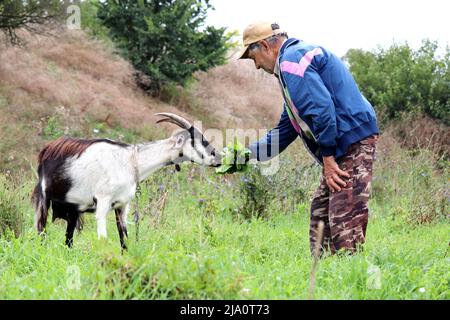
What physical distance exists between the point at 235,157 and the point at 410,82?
12.3 m

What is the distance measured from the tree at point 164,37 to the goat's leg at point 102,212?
13537 mm

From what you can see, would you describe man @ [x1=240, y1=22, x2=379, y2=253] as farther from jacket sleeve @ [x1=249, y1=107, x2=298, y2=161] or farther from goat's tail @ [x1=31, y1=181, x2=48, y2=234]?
goat's tail @ [x1=31, y1=181, x2=48, y2=234]

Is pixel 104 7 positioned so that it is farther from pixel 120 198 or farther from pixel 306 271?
pixel 306 271

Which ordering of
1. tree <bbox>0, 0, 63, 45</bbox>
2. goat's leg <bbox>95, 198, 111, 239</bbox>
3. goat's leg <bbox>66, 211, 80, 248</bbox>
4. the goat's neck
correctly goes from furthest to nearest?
tree <bbox>0, 0, 63, 45</bbox> → the goat's neck → goat's leg <bbox>66, 211, 80, 248</bbox> → goat's leg <bbox>95, 198, 111, 239</bbox>

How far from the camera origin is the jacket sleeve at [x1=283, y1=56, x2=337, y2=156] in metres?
3.90

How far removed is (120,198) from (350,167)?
2516 millimetres

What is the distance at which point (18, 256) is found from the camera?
4.51 metres

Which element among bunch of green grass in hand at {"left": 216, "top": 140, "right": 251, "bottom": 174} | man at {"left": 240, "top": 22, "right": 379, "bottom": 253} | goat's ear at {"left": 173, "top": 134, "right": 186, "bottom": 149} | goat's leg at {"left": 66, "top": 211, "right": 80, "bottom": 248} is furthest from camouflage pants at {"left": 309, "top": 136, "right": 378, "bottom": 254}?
goat's leg at {"left": 66, "top": 211, "right": 80, "bottom": 248}

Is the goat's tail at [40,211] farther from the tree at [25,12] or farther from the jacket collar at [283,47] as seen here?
the tree at [25,12]

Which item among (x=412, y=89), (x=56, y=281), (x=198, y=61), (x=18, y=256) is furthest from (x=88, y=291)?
(x=198, y=61)

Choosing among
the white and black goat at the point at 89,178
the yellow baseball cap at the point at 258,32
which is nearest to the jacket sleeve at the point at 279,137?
the yellow baseball cap at the point at 258,32

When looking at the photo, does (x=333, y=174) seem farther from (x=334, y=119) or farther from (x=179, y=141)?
(x=179, y=141)

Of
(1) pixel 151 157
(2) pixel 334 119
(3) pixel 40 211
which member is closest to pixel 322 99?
(2) pixel 334 119

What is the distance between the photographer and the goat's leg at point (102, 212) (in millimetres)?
5566
